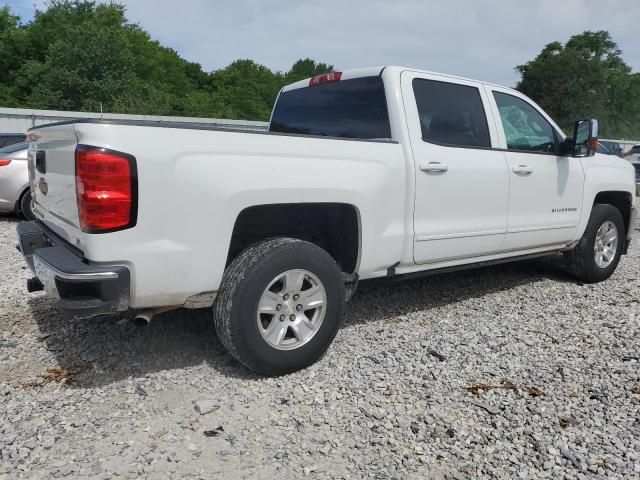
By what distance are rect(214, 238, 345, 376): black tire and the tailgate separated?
82 centimetres

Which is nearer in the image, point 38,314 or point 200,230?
point 200,230

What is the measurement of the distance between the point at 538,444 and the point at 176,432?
5.74ft

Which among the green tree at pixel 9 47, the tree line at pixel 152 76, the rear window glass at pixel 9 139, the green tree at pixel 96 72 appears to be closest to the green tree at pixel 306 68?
the tree line at pixel 152 76

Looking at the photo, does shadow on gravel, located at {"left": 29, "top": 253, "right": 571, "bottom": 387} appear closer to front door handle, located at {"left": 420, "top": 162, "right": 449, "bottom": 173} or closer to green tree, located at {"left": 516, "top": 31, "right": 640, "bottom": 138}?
front door handle, located at {"left": 420, "top": 162, "right": 449, "bottom": 173}

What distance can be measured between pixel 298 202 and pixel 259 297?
A: 23.2 inches

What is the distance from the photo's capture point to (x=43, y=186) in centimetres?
329

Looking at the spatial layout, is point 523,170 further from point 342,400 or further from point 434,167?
point 342,400

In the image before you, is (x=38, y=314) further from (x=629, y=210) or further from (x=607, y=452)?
(x=629, y=210)

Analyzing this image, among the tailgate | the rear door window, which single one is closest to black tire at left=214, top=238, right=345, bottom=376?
the tailgate

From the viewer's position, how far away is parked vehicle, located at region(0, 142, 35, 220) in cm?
838

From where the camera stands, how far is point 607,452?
2.47m

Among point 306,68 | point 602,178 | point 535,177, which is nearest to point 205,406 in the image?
point 535,177

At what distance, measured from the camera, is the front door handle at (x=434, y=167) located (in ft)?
11.7

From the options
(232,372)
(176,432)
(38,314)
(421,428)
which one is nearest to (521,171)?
(421,428)
